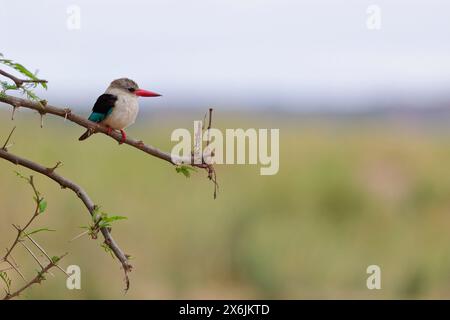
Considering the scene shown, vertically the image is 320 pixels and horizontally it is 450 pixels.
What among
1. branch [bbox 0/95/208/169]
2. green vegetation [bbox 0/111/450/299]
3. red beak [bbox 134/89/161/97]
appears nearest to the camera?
branch [bbox 0/95/208/169]

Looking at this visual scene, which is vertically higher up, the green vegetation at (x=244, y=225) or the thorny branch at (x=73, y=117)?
the thorny branch at (x=73, y=117)

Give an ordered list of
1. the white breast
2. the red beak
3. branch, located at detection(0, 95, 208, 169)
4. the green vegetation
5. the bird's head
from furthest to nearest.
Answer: the green vegetation
the bird's head
the white breast
the red beak
branch, located at detection(0, 95, 208, 169)

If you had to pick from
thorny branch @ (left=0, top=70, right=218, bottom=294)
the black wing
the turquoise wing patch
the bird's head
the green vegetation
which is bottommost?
the green vegetation

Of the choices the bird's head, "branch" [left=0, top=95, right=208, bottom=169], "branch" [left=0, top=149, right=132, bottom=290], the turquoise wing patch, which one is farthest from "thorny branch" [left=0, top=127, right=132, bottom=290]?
the bird's head

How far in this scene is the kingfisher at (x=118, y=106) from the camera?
5109 millimetres

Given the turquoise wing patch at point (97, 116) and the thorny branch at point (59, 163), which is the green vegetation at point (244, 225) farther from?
the thorny branch at point (59, 163)

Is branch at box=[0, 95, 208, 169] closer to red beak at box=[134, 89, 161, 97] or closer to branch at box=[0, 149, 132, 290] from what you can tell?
branch at box=[0, 149, 132, 290]

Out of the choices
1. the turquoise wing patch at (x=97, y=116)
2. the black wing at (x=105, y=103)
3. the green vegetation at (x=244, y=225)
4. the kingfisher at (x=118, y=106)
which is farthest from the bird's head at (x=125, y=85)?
the green vegetation at (x=244, y=225)

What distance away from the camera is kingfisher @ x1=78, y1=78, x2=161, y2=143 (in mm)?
5109

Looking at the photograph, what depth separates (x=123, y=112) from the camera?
5.16 m

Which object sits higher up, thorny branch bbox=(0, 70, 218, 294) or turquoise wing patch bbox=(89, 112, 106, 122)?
turquoise wing patch bbox=(89, 112, 106, 122)

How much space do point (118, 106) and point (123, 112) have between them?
0.05 meters
